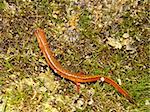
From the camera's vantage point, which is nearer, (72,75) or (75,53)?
(72,75)

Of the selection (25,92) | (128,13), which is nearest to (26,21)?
(25,92)

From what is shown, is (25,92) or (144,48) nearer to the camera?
(25,92)

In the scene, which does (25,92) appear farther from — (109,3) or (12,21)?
(109,3)

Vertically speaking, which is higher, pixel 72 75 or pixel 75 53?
pixel 75 53

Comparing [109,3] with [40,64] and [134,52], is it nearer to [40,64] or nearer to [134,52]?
[134,52]

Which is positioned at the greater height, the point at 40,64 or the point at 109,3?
the point at 109,3

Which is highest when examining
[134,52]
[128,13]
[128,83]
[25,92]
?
[128,13]
